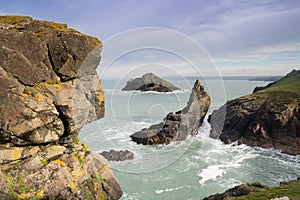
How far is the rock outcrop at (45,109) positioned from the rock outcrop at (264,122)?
149 feet

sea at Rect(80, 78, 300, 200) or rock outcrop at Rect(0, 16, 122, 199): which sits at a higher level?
rock outcrop at Rect(0, 16, 122, 199)

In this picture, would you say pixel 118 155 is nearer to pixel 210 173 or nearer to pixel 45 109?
pixel 210 173

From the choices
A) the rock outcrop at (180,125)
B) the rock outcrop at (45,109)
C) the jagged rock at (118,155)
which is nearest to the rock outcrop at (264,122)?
the rock outcrop at (180,125)

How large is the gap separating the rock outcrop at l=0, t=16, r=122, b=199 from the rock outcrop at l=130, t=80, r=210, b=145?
37.4 meters

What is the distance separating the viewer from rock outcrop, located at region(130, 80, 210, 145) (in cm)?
5459

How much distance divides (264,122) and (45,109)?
172 feet

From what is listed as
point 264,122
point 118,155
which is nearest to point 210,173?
point 118,155

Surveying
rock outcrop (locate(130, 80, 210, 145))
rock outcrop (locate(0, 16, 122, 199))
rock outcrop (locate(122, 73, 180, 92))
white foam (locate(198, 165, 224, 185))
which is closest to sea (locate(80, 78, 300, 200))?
white foam (locate(198, 165, 224, 185))

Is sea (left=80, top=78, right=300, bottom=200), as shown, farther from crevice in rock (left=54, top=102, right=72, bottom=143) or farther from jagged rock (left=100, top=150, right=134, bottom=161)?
crevice in rock (left=54, top=102, right=72, bottom=143)

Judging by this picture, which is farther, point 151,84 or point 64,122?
point 151,84

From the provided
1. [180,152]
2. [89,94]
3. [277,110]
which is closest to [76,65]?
[89,94]

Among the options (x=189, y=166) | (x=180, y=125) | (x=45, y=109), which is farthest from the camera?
(x=180, y=125)

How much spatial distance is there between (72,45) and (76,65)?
1.36 m

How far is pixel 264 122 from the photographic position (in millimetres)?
54156
